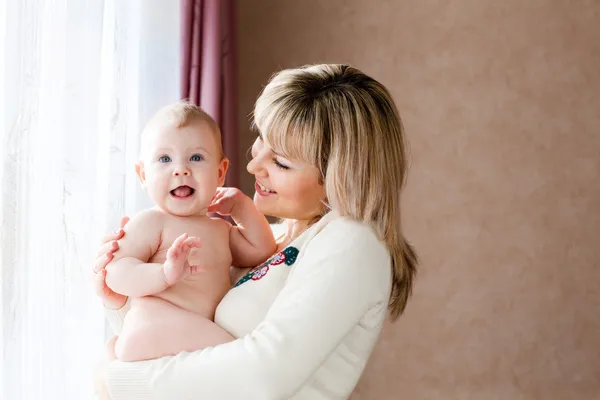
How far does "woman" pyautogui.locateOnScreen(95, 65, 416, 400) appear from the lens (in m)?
1.36

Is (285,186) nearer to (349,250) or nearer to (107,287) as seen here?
(349,250)

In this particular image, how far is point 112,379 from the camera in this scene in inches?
57.9

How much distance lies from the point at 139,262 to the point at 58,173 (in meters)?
0.47

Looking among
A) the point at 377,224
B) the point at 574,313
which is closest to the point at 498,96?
the point at 574,313

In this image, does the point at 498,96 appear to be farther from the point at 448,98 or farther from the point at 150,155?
the point at 150,155

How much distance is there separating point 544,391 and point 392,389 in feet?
2.15

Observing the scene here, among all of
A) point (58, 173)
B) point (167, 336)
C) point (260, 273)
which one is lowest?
point (167, 336)

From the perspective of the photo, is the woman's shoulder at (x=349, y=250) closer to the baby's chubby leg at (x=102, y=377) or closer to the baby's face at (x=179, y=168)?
the baby's face at (x=179, y=168)

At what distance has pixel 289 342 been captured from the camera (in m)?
1.35

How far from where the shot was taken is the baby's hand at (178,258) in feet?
4.78

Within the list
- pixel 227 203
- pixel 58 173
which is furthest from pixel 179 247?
pixel 58 173

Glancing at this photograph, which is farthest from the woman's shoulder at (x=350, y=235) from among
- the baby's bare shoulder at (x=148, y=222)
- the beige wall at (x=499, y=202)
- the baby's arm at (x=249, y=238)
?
the beige wall at (x=499, y=202)

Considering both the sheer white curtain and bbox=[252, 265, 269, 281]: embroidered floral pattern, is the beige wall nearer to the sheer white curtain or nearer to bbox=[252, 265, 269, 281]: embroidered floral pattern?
the sheer white curtain

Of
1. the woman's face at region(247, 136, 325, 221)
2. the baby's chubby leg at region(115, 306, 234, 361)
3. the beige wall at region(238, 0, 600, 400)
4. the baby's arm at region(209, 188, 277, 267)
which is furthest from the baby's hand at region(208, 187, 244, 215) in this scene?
the beige wall at region(238, 0, 600, 400)
